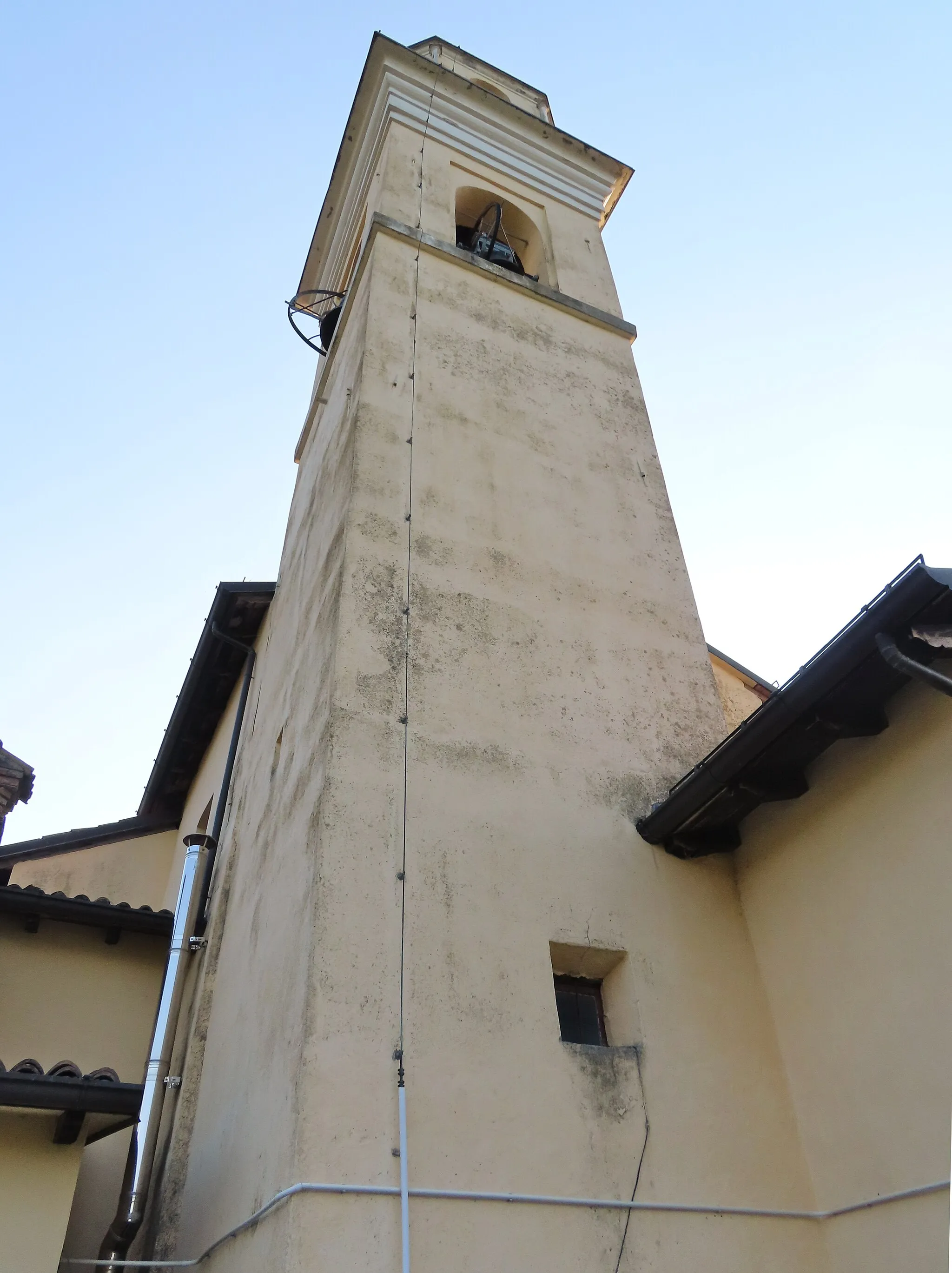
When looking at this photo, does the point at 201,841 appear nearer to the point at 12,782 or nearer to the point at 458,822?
the point at 12,782

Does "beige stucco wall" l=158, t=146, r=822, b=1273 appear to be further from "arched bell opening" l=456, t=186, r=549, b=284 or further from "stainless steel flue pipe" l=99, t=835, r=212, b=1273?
"arched bell opening" l=456, t=186, r=549, b=284

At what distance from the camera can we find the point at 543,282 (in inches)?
404

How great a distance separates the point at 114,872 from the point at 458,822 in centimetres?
678

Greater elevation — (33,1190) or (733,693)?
(733,693)

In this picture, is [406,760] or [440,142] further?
[440,142]

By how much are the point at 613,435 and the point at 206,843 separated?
185 inches

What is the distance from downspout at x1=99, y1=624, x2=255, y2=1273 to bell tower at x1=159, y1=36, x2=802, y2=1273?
0.64ft

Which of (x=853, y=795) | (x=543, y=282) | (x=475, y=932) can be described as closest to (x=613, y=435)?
(x=543, y=282)

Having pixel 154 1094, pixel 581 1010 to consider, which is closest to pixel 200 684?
pixel 154 1094

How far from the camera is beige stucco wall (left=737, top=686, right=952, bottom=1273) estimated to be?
14.1ft

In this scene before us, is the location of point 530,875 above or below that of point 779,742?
below

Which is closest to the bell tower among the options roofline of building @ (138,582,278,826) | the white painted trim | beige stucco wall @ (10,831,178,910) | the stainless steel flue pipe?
the stainless steel flue pipe

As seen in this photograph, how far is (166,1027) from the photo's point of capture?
6.41 metres

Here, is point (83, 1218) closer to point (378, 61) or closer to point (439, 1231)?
point (439, 1231)
